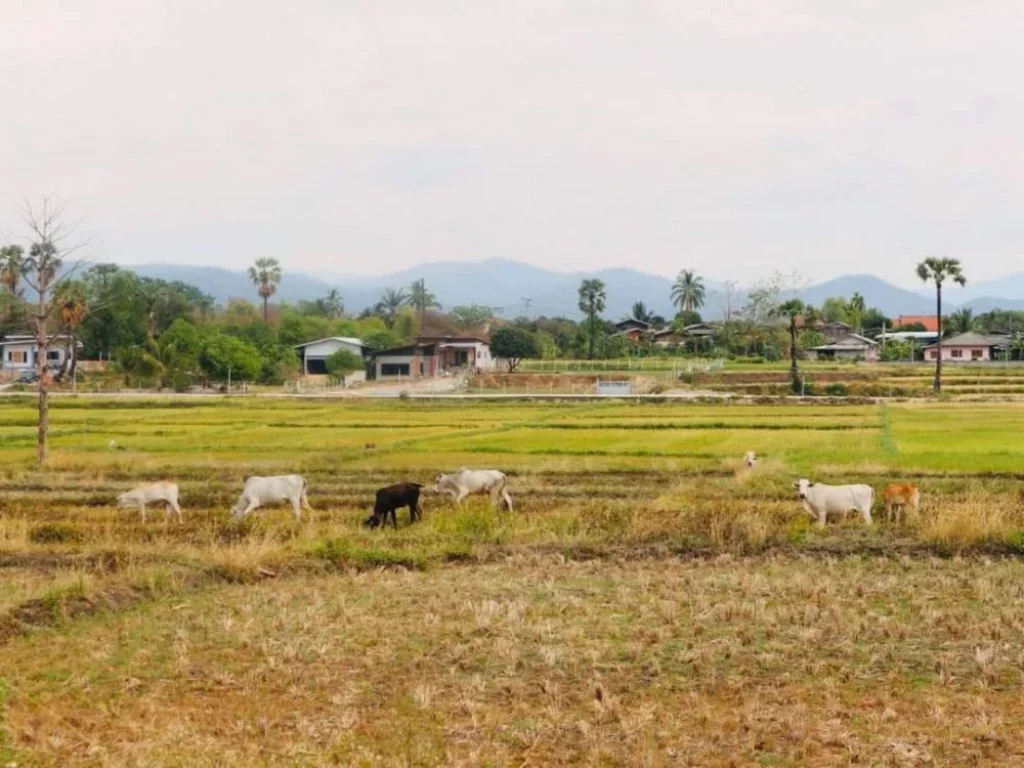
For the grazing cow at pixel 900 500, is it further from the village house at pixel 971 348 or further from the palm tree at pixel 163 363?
the village house at pixel 971 348

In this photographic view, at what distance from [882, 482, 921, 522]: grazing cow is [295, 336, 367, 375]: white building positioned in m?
67.3

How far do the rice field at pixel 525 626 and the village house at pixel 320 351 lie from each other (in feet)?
193

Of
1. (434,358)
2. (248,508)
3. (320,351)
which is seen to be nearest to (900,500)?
(248,508)

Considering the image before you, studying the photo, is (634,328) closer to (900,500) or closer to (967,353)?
(967,353)

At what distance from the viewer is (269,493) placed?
18.5 meters

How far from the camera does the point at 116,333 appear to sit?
87812mm

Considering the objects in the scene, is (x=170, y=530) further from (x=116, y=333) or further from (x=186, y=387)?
(x=116, y=333)

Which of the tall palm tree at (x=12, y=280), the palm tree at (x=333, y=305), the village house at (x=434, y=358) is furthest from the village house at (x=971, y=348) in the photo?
the palm tree at (x=333, y=305)

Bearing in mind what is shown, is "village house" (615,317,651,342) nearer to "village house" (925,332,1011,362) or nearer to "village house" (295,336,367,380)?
"village house" (925,332,1011,362)

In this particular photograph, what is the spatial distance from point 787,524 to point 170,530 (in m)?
10.2

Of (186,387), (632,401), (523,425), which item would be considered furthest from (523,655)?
(186,387)

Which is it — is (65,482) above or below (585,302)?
below

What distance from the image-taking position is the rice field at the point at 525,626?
8125 mm

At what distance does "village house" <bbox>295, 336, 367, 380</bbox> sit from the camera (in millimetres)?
82812
